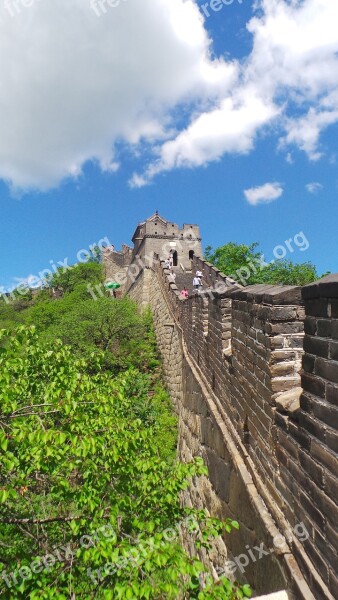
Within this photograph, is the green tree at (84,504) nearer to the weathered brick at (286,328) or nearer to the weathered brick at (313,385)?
the weathered brick at (313,385)

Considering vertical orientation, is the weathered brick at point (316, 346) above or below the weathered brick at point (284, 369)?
above

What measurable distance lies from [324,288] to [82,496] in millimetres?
3152

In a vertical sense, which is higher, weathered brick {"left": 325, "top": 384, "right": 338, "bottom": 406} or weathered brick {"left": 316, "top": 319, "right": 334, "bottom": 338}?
weathered brick {"left": 316, "top": 319, "right": 334, "bottom": 338}

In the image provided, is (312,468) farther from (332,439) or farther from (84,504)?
(84,504)

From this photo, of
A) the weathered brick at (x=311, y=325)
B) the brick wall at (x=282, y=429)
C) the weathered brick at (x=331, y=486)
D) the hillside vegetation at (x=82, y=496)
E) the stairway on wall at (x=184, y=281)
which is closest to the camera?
the weathered brick at (x=331, y=486)

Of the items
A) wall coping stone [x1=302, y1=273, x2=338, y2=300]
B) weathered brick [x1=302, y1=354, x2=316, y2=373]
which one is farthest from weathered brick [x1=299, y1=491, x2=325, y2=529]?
wall coping stone [x1=302, y1=273, x2=338, y2=300]

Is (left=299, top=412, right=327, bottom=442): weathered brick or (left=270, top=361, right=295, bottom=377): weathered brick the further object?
(left=270, top=361, right=295, bottom=377): weathered brick

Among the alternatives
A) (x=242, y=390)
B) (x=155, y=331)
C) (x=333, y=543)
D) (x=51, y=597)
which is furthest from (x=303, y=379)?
(x=155, y=331)

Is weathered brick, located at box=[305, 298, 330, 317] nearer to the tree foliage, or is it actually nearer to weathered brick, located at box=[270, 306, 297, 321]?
weathered brick, located at box=[270, 306, 297, 321]

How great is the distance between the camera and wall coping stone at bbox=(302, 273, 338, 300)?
170 centimetres

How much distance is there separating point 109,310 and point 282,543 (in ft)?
53.2

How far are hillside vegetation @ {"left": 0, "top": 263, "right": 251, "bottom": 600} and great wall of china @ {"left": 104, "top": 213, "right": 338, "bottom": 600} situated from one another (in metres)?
0.34

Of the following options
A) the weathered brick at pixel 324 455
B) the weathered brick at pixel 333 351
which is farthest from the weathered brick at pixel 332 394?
the weathered brick at pixel 324 455

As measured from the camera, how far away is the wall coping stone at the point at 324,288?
5.59 feet
